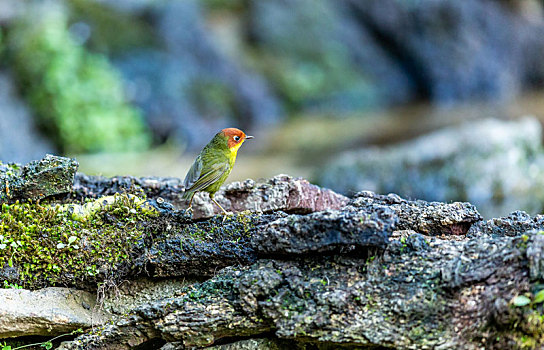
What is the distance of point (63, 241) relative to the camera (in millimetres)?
3455

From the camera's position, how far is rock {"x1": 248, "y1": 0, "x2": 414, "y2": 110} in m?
19.3

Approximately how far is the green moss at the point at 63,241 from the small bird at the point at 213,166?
392mm

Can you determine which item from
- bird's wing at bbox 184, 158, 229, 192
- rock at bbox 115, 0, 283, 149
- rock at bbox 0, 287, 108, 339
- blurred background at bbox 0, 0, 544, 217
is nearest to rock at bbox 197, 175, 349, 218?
bird's wing at bbox 184, 158, 229, 192

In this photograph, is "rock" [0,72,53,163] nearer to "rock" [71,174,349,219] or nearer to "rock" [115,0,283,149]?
"rock" [115,0,283,149]

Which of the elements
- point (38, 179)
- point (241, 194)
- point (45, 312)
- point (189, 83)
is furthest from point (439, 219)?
point (189, 83)

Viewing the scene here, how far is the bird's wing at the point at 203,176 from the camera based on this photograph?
3.77 m

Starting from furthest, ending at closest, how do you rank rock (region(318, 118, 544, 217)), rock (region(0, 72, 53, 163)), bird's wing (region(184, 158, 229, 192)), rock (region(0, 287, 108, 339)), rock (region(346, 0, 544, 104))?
rock (region(346, 0, 544, 104)) → rock (region(0, 72, 53, 163)) → rock (region(318, 118, 544, 217)) → bird's wing (region(184, 158, 229, 192)) → rock (region(0, 287, 108, 339))

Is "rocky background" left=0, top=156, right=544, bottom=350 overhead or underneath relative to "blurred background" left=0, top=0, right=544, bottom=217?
underneath

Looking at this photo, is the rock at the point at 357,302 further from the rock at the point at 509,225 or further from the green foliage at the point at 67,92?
the green foliage at the point at 67,92

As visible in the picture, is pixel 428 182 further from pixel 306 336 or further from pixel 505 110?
pixel 505 110

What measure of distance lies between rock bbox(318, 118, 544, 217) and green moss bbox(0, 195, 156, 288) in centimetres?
547

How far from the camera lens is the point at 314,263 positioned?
9.90 feet

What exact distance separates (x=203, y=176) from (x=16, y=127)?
8.80m

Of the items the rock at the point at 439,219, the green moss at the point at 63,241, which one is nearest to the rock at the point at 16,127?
the green moss at the point at 63,241
